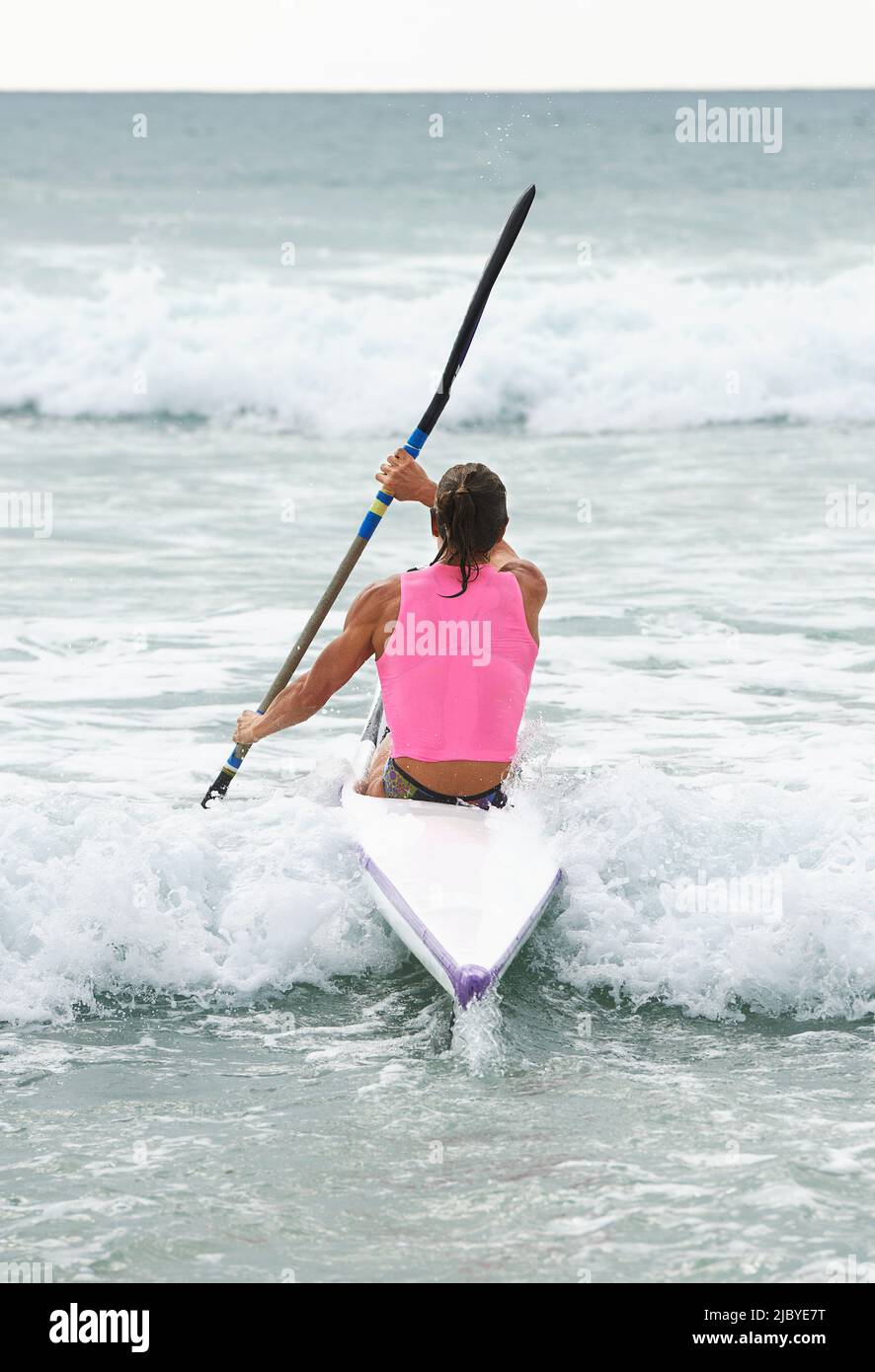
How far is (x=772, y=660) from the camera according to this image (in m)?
7.50

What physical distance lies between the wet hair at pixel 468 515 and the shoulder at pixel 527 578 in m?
0.18

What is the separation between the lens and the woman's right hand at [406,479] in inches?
192

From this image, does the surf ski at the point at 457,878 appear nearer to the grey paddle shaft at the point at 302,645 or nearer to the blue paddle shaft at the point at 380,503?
the grey paddle shaft at the point at 302,645

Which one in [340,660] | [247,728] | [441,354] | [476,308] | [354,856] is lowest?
[354,856]

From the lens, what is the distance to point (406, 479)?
16.0 ft

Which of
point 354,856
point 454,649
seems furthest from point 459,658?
point 354,856

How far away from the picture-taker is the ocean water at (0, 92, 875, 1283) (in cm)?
320

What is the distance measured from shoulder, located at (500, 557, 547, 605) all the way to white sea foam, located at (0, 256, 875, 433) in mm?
10274

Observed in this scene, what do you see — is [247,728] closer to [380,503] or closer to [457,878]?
[380,503]

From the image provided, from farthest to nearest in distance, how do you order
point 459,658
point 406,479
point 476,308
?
point 476,308 → point 406,479 → point 459,658

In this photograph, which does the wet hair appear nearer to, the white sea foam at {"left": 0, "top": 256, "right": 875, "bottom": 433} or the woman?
the woman

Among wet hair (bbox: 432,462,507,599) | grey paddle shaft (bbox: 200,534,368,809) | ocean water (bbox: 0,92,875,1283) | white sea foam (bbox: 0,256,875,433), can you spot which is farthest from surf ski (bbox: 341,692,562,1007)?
white sea foam (bbox: 0,256,875,433)

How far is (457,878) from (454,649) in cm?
59
